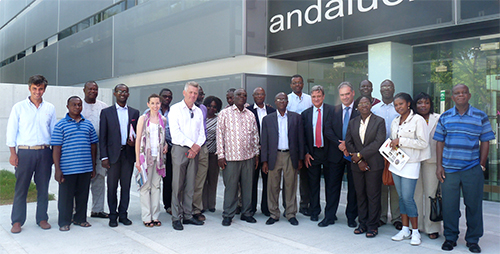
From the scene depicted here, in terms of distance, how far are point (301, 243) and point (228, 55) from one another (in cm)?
628

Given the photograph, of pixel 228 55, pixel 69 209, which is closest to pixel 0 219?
pixel 69 209

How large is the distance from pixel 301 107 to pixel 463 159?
9.52 ft

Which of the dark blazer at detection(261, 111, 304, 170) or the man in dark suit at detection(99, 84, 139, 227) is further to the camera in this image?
the dark blazer at detection(261, 111, 304, 170)

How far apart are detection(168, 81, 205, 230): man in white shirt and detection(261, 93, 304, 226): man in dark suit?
3.19 ft

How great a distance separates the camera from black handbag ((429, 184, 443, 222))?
493cm

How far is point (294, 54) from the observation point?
31.6ft

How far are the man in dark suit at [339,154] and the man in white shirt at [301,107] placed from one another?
2.24ft

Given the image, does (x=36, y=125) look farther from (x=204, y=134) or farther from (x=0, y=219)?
(x=204, y=134)

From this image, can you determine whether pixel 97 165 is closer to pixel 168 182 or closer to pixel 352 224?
pixel 168 182

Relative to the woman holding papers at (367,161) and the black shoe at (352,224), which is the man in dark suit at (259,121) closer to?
the black shoe at (352,224)

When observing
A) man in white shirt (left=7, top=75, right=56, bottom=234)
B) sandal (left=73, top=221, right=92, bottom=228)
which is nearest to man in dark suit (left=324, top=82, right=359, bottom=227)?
sandal (left=73, top=221, right=92, bottom=228)

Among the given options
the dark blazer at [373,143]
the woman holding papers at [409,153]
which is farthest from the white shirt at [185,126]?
the woman holding papers at [409,153]

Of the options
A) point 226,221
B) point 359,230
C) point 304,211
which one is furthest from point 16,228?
point 359,230

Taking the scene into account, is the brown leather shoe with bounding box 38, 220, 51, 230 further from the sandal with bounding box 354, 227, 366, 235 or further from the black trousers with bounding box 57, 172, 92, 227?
the sandal with bounding box 354, 227, 366, 235
